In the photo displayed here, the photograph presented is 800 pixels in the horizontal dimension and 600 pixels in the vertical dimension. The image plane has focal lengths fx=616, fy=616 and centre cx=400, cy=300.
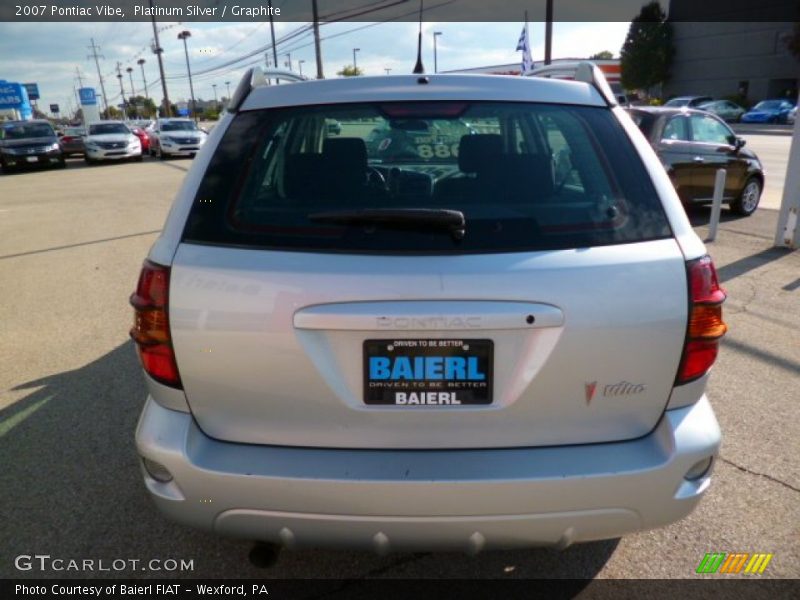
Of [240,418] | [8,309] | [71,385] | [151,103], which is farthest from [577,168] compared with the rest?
[151,103]

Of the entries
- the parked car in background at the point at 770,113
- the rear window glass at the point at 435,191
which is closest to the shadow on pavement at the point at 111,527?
the rear window glass at the point at 435,191

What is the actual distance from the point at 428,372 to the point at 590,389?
0.48 meters

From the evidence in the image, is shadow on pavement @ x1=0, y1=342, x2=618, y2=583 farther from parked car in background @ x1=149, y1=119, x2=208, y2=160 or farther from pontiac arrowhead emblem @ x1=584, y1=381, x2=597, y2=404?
parked car in background @ x1=149, y1=119, x2=208, y2=160

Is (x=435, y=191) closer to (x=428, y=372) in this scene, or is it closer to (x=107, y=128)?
(x=428, y=372)

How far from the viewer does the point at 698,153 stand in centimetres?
936

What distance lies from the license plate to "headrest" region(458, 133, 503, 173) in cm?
70

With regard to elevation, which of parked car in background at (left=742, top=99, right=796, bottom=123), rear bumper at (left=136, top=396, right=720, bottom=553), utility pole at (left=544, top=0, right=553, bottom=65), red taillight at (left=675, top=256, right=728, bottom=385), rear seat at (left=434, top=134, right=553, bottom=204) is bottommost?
parked car in background at (left=742, top=99, right=796, bottom=123)

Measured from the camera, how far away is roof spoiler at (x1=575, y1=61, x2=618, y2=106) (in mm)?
2281

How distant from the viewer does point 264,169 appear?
7.25ft

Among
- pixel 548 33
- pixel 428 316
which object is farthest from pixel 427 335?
pixel 548 33

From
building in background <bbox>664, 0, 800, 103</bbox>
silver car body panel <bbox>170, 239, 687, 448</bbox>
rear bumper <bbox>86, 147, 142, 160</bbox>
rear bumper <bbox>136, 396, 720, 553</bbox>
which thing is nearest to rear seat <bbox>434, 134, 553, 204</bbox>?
silver car body panel <bbox>170, 239, 687, 448</bbox>

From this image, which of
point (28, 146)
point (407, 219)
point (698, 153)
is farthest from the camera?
point (28, 146)

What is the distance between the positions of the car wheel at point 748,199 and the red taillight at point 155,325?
10059 mm

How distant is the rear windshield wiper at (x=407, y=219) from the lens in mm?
1844
